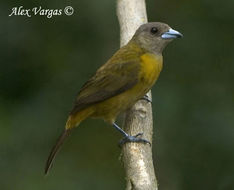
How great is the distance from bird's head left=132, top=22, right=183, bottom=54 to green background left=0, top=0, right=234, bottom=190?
0.44 metres

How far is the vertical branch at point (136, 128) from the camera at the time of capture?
407 centimetres

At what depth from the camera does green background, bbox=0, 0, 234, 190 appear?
5434mm

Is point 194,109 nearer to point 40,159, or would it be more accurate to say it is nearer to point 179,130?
point 179,130

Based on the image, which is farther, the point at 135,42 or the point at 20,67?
the point at 20,67

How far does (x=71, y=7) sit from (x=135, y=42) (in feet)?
3.51

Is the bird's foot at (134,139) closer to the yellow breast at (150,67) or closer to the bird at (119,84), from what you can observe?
the bird at (119,84)

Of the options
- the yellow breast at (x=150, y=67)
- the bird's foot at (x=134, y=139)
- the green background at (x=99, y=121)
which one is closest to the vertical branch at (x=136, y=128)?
the bird's foot at (x=134, y=139)

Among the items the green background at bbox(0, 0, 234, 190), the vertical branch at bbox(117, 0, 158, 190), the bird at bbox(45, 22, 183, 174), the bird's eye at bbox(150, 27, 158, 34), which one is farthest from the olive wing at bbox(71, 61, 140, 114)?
the green background at bbox(0, 0, 234, 190)

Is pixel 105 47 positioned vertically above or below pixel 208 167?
above

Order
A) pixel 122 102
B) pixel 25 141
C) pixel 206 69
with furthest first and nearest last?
pixel 206 69, pixel 25 141, pixel 122 102

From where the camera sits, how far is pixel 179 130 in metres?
5.59

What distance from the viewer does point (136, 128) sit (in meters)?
4.75

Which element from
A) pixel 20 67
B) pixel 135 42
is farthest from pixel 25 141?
pixel 135 42

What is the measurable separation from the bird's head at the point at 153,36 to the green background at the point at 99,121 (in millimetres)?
438
